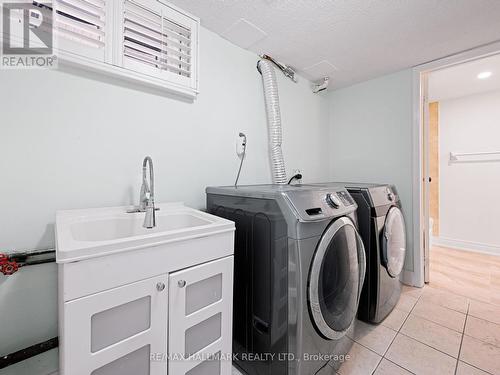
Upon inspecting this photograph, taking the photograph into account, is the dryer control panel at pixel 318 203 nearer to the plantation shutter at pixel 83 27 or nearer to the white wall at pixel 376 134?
the plantation shutter at pixel 83 27

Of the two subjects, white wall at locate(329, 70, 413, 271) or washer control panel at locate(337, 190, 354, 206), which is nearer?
washer control panel at locate(337, 190, 354, 206)

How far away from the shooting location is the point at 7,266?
0.88 m

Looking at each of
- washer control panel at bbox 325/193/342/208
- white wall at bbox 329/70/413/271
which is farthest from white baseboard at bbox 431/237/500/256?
washer control panel at bbox 325/193/342/208

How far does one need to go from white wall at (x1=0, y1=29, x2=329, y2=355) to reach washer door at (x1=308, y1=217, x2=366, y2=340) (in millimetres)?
891

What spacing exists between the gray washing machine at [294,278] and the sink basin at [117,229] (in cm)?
23

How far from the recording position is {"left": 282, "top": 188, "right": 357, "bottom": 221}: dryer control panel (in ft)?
3.25

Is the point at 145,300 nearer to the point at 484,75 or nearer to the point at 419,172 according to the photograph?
the point at 419,172

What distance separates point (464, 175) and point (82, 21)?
4518 millimetres

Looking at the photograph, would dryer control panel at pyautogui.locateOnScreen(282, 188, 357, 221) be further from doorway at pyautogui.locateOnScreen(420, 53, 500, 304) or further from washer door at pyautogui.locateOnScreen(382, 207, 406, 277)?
doorway at pyautogui.locateOnScreen(420, 53, 500, 304)

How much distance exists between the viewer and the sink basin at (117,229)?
65cm

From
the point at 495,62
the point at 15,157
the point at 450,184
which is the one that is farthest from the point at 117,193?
the point at 450,184

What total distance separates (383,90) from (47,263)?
3.07 m

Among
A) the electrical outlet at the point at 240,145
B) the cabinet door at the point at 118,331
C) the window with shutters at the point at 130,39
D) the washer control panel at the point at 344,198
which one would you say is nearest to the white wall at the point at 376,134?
the washer control panel at the point at 344,198

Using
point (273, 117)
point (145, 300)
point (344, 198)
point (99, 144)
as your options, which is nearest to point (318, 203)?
point (344, 198)
